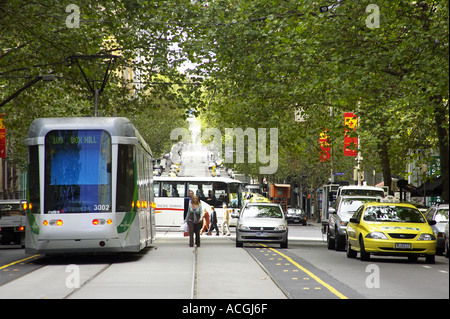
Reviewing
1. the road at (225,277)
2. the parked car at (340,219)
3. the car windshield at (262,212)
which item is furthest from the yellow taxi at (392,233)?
the car windshield at (262,212)

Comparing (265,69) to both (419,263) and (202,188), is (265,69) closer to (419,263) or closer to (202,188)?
(419,263)

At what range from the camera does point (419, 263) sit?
22.1 m

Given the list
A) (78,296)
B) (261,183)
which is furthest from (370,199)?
(261,183)

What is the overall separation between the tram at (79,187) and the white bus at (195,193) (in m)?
29.2

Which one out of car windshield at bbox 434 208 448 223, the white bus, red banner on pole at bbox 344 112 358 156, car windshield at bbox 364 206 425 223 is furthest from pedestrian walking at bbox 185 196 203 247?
the white bus

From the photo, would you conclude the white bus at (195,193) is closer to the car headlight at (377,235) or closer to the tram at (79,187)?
the car headlight at (377,235)

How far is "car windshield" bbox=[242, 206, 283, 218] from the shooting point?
1167 inches

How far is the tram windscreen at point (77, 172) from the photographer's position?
19.4 metres

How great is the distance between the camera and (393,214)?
74.7ft

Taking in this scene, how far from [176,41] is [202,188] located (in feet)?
69.5

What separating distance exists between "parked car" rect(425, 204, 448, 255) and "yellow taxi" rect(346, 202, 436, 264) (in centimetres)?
388

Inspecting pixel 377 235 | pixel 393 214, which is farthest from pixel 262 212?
pixel 377 235

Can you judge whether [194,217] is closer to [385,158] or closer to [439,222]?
[439,222]

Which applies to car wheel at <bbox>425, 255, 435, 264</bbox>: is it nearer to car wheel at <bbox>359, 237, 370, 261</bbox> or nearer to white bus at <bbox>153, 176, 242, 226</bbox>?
car wheel at <bbox>359, 237, 370, 261</bbox>
